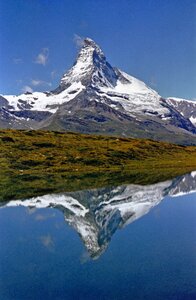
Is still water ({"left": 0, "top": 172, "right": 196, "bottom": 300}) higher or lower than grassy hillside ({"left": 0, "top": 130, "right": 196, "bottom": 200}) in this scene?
lower

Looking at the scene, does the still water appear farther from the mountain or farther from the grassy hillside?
the grassy hillside

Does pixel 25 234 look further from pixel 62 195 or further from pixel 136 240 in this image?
pixel 62 195

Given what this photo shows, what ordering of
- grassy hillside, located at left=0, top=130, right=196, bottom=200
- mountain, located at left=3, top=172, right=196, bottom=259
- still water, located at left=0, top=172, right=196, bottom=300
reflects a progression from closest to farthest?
still water, located at left=0, top=172, right=196, bottom=300, mountain, located at left=3, top=172, right=196, bottom=259, grassy hillside, located at left=0, top=130, right=196, bottom=200

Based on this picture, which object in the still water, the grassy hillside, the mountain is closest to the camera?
the still water

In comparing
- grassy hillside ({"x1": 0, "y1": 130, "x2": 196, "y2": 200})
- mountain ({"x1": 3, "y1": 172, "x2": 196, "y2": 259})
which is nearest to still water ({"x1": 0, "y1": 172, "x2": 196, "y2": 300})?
mountain ({"x1": 3, "y1": 172, "x2": 196, "y2": 259})

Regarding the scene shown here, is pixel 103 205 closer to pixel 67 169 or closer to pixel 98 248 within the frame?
pixel 98 248

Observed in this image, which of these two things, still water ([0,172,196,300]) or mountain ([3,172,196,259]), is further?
mountain ([3,172,196,259])

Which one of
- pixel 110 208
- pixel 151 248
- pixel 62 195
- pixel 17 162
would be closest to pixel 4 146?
pixel 17 162
